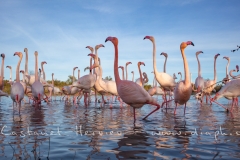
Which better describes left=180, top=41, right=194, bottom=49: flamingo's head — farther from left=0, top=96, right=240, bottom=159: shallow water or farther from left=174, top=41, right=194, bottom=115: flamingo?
left=0, top=96, right=240, bottom=159: shallow water

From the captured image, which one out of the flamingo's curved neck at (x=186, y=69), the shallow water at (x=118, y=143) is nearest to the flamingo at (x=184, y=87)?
the flamingo's curved neck at (x=186, y=69)

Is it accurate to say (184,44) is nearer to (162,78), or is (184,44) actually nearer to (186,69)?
(186,69)

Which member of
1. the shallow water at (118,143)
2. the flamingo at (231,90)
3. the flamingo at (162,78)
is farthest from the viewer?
the flamingo at (162,78)

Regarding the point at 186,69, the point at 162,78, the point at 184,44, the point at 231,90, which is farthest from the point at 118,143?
the point at 162,78

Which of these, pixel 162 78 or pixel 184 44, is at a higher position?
pixel 184 44

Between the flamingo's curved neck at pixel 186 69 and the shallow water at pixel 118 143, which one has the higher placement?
the flamingo's curved neck at pixel 186 69

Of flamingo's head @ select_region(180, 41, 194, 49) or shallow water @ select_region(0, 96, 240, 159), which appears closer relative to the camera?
shallow water @ select_region(0, 96, 240, 159)

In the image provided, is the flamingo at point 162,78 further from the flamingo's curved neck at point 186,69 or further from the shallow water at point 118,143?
the shallow water at point 118,143

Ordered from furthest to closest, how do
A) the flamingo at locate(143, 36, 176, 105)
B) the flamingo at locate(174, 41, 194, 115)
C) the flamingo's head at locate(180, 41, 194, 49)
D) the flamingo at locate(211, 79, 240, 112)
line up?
the flamingo at locate(143, 36, 176, 105) → the flamingo at locate(211, 79, 240, 112) → the flamingo's head at locate(180, 41, 194, 49) → the flamingo at locate(174, 41, 194, 115)

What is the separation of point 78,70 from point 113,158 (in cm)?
2341

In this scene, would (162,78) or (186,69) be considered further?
(162,78)

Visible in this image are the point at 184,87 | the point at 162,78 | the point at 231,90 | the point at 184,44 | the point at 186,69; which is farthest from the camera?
the point at 162,78

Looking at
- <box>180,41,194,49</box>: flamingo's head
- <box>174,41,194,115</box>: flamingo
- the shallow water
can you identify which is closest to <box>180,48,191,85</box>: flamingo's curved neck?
<box>174,41,194,115</box>: flamingo

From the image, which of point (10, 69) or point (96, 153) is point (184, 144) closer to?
point (96, 153)
